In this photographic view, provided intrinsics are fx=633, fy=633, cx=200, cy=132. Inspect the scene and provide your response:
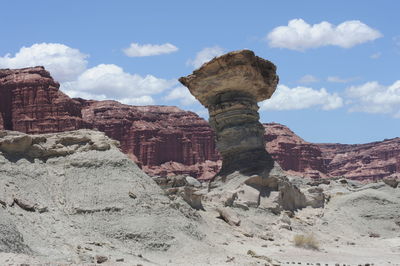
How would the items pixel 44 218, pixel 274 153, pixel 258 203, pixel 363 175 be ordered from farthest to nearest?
pixel 363 175
pixel 274 153
pixel 258 203
pixel 44 218

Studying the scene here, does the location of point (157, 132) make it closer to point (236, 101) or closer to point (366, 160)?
point (366, 160)

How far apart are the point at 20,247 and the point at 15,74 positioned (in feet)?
274

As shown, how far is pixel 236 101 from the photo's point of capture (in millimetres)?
29109

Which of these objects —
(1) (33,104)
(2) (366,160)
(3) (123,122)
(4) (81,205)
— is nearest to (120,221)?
(4) (81,205)

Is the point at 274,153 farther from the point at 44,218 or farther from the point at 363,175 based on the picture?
the point at 44,218

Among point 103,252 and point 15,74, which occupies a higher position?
point 15,74

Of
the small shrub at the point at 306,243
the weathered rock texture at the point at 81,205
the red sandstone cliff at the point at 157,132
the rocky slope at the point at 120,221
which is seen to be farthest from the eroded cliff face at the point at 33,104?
the small shrub at the point at 306,243

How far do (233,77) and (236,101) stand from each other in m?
1.29

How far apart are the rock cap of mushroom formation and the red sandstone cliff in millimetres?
62937

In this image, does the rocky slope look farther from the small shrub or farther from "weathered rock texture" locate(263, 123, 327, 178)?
"weathered rock texture" locate(263, 123, 327, 178)

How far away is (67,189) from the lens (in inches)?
710

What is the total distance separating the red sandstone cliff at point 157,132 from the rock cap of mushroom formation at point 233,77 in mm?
62937

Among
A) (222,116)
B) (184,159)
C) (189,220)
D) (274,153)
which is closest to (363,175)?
(274,153)

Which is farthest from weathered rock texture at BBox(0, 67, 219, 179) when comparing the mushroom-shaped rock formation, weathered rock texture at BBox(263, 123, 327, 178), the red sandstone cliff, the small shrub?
the small shrub
